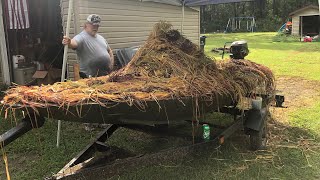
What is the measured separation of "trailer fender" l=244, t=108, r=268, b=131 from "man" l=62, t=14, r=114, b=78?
2475mm

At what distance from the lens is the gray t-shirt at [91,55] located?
17.2 feet

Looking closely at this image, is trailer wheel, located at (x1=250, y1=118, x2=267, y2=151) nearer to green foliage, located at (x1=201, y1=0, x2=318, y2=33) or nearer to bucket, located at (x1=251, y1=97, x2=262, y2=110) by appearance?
bucket, located at (x1=251, y1=97, x2=262, y2=110)

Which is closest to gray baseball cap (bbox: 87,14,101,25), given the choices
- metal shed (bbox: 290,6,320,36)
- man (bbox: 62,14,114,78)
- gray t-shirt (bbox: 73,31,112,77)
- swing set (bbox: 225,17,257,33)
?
man (bbox: 62,14,114,78)

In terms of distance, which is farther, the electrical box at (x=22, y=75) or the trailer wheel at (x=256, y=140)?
the electrical box at (x=22, y=75)

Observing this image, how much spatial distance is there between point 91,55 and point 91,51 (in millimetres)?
69

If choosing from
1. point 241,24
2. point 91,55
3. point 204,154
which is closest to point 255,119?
point 204,154

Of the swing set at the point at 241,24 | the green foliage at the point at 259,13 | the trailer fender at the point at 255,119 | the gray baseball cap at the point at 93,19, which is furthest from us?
the green foliage at the point at 259,13

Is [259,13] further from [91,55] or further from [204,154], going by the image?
[204,154]

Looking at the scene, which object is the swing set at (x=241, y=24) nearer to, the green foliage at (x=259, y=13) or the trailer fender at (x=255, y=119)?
the green foliage at (x=259, y=13)

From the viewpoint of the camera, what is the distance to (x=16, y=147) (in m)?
4.41

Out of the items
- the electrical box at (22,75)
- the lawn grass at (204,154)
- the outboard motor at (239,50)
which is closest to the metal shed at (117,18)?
the electrical box at (22,75)

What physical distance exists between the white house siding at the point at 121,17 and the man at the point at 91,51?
4.99 feet

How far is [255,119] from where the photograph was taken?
158 inches

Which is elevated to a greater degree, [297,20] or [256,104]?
[297,20]
